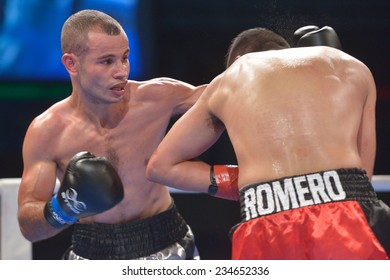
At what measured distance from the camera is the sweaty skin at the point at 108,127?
6.07 feet

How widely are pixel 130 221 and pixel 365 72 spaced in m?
0.77

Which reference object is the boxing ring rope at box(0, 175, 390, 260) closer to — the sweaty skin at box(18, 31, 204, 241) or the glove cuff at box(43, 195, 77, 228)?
the sweaty skin at box(18, 31, 204, 241)

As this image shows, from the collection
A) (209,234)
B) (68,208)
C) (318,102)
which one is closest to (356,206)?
(318,102)

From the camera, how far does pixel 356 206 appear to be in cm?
136

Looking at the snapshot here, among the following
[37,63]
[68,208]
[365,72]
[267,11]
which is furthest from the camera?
[37,63]

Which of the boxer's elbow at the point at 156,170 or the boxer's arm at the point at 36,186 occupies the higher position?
the boxer's elbow at the point at 156,170

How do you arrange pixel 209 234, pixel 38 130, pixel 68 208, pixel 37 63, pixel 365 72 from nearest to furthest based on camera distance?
pixel 365 72 → pixel 68 208 → pixel 38 130 → pixel 209 234 → pixel 37 63

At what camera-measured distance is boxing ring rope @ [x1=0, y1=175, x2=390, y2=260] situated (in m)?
2.31

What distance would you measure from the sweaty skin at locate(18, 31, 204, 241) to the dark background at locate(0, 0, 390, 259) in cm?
39

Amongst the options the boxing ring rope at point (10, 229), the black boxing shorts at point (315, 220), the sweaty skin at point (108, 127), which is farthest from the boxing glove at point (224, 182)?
the boxing ring rope at point (10, 229)

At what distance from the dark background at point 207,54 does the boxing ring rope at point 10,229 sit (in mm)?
76

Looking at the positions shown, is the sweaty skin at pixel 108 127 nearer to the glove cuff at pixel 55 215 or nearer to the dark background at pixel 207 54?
the glove cuff at pixel 55 215

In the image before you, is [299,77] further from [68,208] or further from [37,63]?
[37,63]
